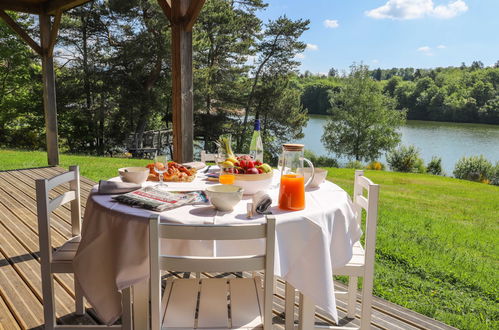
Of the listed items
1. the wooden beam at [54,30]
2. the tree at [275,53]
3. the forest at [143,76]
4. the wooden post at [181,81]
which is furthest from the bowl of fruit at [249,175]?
the tree at [275,53]

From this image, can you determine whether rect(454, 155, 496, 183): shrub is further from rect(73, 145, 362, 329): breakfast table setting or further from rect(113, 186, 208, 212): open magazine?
rect(113, 186, 208, 212): open magazine

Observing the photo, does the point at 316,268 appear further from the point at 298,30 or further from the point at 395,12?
the point at 395,12

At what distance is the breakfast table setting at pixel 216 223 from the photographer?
1182 mm

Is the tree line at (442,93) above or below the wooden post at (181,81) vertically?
above

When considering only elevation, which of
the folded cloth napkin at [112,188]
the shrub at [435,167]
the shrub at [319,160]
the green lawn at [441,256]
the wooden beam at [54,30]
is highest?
the wooden beam at [54,30]

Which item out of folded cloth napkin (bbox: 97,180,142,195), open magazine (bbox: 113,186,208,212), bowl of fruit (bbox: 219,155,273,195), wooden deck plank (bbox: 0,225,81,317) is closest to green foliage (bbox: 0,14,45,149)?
wooden deck plank (bbox: 0,225,81,317)

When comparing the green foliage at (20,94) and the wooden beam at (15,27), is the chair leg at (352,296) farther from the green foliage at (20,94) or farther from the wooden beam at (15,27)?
the green foliage at (20,94)

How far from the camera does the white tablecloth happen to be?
46.3 inches

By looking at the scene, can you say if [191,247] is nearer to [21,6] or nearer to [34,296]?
[34,296]

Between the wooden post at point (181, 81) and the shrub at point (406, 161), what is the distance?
10859 mm

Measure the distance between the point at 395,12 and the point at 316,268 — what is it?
6345 centimetres

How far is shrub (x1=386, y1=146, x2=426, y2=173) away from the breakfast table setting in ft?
→ 39.0

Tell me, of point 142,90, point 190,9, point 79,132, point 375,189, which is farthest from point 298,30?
point 375,189

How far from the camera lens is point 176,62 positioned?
3119 mm
